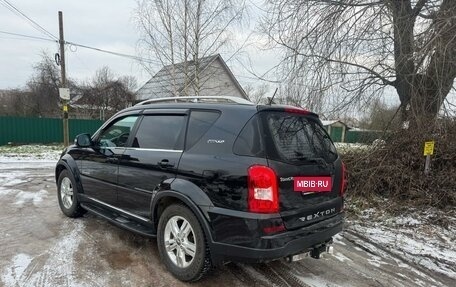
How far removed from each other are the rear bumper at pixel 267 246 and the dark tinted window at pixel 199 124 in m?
1.02

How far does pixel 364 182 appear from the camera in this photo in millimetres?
6750

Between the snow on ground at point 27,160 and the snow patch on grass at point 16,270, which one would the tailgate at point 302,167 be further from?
the snow on ground at point 27,160

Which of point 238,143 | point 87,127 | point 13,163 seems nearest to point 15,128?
point 87,127

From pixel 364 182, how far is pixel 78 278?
528cm

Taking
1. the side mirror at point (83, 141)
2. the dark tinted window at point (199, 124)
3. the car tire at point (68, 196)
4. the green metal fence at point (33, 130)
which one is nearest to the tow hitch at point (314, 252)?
the dark tinted window at point (199, 124)

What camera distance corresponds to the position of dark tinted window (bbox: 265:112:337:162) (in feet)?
10.5

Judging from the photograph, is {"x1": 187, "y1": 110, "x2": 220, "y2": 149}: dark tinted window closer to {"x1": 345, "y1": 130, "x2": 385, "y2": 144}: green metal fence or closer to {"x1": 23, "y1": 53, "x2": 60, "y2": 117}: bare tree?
{"x1": 345, "y1": 130, "x2": 385, "y2": 144}: green metal fence

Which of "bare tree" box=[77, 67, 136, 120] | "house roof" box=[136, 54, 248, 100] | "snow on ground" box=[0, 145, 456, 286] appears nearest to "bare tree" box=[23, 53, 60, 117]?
"bare tree" box=[77, 67, 136, 120]

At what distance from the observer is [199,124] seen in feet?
11.7

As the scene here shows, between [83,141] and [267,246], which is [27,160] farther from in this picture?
[267,246]

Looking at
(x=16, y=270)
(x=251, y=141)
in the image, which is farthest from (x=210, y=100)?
(x=16, y=270)

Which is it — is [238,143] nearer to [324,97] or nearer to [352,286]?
[352,286]

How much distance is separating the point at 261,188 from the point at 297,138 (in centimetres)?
75

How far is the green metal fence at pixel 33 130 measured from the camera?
18.9m
